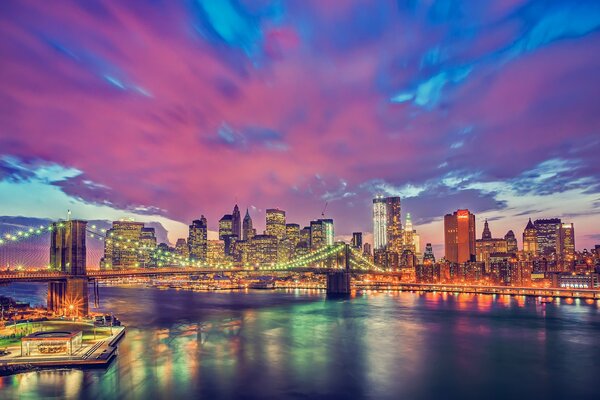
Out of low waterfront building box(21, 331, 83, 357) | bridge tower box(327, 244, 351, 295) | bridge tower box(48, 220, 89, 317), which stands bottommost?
bridge tower box(327, 244, 351, 295)

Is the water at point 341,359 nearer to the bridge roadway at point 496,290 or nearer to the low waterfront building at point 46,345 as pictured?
the low waterfront building at point 46,345

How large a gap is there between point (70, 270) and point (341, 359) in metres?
42.9

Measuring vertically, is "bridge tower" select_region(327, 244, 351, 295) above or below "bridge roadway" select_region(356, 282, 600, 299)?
above

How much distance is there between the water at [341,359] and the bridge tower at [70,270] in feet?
24.1

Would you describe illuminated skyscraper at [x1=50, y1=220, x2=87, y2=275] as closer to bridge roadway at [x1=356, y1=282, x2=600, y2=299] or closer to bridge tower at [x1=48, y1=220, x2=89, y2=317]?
bridge tower at [x1=48, y1=220, x2=89, y2=317]

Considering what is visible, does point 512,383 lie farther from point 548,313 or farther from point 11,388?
point 548,313

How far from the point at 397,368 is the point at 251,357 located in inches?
540

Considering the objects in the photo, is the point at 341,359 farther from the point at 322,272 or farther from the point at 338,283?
the point at 338,283

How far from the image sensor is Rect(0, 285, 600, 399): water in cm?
3266

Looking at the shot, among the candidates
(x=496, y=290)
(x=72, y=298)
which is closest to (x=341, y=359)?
(x=72, y=298)

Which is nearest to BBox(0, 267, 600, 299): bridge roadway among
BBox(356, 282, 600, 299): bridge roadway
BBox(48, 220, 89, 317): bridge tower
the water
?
BBox(356, 282, 600, 299): bridge roadway

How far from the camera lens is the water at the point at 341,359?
3266 centimetres

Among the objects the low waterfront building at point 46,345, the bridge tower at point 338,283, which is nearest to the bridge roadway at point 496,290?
the bridge tower at point 338,283

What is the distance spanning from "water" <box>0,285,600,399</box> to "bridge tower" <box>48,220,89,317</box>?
736 cm
